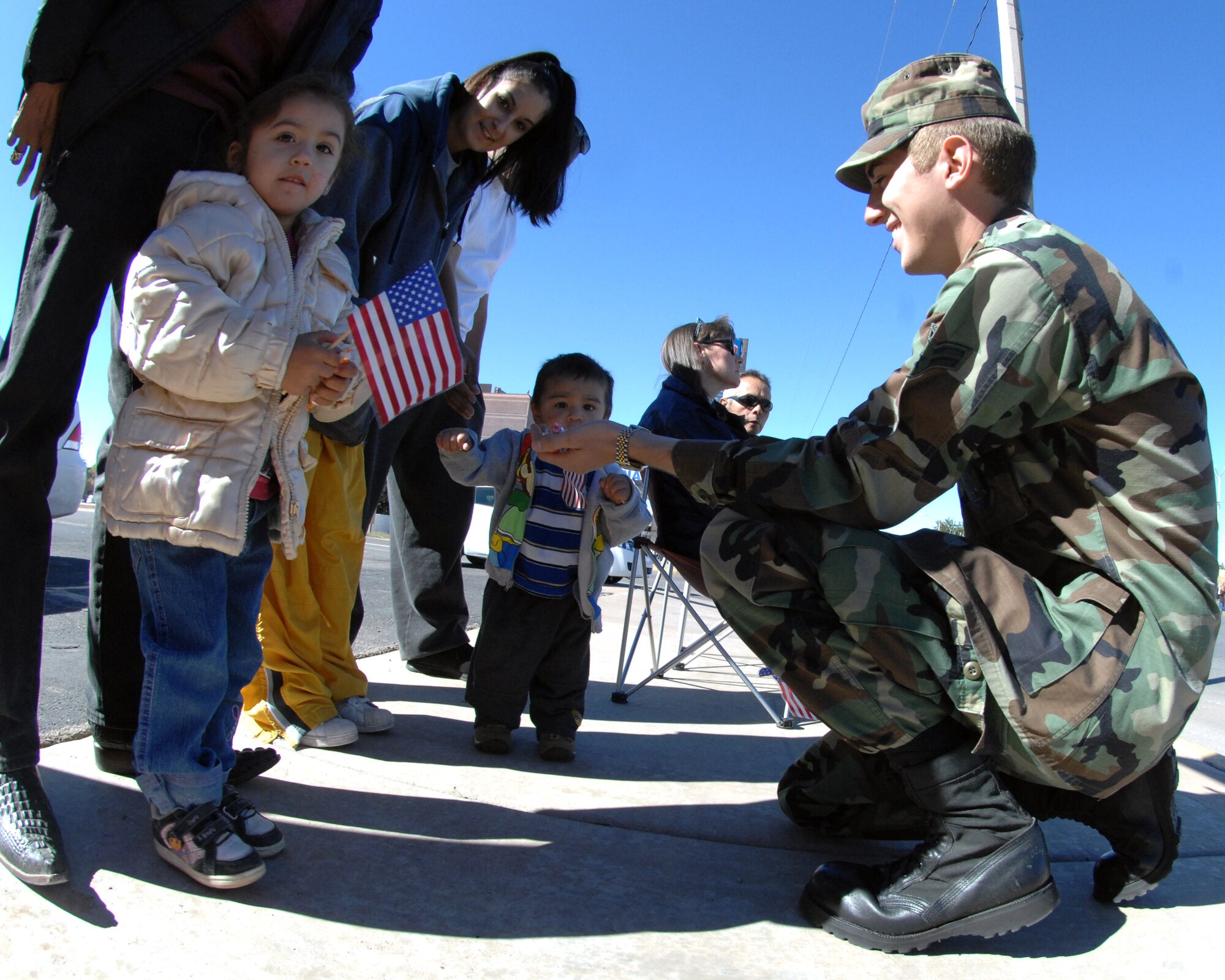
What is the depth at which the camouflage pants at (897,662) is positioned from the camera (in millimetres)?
1417

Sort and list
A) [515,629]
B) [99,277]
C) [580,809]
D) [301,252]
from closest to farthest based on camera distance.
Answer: [99,277] < [301,252] < [580,809] < [515,629]

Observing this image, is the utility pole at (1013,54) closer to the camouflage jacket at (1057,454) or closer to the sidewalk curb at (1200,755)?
the sidewalk curb at (1200,755)

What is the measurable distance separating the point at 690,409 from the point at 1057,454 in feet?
7.24

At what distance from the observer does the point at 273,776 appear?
2.02 meters

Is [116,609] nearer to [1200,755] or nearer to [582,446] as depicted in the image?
[582,446]

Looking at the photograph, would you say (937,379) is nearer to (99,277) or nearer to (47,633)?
(99,277)

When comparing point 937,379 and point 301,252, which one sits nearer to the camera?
point 937,379

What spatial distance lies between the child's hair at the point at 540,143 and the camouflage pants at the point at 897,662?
5.88ft

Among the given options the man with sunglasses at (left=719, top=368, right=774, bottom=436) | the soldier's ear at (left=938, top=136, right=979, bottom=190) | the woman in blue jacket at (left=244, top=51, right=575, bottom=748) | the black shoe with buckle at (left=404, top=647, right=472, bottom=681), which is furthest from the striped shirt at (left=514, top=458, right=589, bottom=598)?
the man with sunglasses at (left=719, top=368, right=774, bottom=436)

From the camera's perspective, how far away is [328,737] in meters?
2.23

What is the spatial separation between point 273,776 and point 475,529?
11532 millimetres

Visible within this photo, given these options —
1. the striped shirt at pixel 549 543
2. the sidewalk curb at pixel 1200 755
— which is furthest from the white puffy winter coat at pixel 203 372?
the sidewalk curb at pixel 1200 755

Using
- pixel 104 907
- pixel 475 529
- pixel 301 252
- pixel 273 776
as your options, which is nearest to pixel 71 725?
pixel 273 776

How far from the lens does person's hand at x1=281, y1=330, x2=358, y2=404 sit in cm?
158
